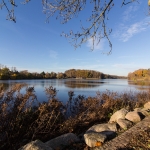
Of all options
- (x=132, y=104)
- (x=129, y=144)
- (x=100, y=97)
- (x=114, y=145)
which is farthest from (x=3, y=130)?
(x=132, y=104)

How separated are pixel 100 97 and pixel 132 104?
2713 mm

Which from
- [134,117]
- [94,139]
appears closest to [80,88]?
[134,117]

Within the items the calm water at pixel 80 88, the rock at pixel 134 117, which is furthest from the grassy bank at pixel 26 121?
the rock at pixel 134 117

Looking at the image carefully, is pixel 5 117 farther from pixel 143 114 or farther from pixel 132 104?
pixel 132 104

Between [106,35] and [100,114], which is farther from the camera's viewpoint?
[100,114]

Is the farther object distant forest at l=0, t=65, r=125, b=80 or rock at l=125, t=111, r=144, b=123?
distant forest at l=0, t=65, r=125, b=80

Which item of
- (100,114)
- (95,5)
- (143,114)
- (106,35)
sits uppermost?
(95,5)

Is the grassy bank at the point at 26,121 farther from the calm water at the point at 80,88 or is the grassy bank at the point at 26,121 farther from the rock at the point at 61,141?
the calm water at the point at 80,88

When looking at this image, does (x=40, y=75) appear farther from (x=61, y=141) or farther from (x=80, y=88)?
(x=61, y=141)


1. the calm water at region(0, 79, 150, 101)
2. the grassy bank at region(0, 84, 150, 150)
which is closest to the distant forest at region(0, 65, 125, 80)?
the calm water at region(0, 79, 150, 101)

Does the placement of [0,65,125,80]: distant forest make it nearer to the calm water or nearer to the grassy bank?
the calm water

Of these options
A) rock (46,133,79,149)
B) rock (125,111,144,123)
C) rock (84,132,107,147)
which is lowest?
rock (46,133,79,149)

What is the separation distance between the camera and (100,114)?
9.34 meters

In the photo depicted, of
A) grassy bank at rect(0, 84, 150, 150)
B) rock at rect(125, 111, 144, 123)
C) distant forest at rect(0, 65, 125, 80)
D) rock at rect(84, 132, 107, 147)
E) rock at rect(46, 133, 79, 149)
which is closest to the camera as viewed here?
rock at rect(84, 132, 107, 147)
